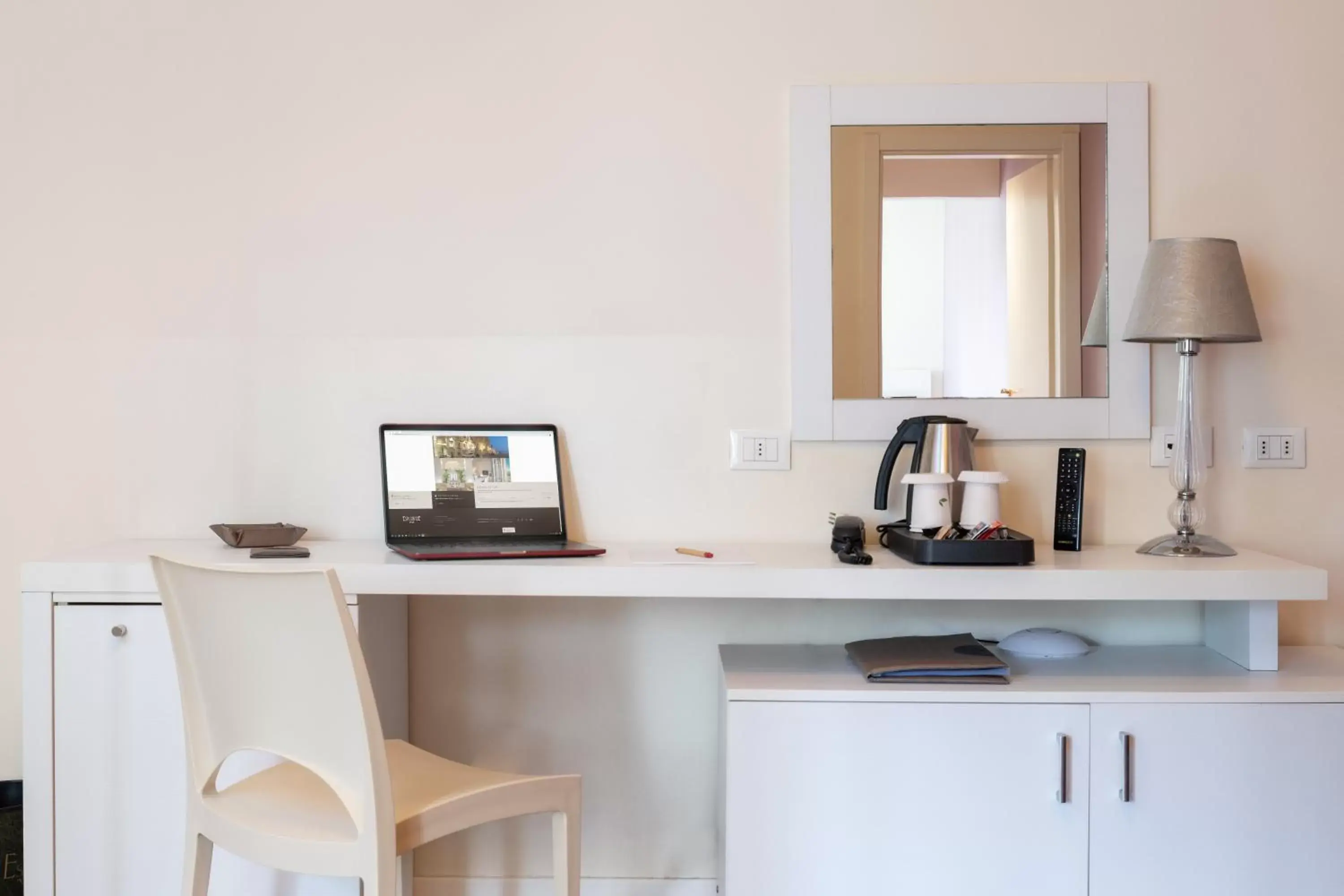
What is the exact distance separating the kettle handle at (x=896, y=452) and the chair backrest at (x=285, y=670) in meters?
1.11

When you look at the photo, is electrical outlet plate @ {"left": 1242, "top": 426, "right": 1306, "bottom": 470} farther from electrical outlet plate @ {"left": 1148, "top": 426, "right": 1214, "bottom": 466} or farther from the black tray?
the black tray

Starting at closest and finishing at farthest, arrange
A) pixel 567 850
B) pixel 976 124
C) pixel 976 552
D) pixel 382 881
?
1. pixel 382 881
2. pixel 567 850
3. pixel 976 552
4. pixel 976 124

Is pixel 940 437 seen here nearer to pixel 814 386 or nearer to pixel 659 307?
pixel 814 386

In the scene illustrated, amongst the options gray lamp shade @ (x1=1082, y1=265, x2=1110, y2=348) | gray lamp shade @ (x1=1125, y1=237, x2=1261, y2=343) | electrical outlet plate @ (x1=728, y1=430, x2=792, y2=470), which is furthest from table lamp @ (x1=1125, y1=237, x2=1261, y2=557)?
electrical outlet plate @ (x1=728, y1=430, x2=792, y2=470)

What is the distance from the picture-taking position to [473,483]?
2.23m

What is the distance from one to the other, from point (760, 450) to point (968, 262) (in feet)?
1.93

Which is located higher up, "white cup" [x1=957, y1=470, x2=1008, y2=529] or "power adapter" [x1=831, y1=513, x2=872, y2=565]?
"white cup" [x1=957, y1=470, x2=1008, y2=529]

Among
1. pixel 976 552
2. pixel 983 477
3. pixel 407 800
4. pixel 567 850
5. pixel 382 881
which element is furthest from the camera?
pixel 983 477

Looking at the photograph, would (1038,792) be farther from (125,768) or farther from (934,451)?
(125,768)

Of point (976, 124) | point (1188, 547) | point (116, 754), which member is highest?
point (976, 124)

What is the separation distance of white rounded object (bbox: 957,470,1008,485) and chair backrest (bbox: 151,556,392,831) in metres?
1.21

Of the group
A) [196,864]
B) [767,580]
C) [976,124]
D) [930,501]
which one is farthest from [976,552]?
[196,864]

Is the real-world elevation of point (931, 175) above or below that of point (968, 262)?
above

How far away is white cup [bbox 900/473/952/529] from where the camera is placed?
6.77 feet
